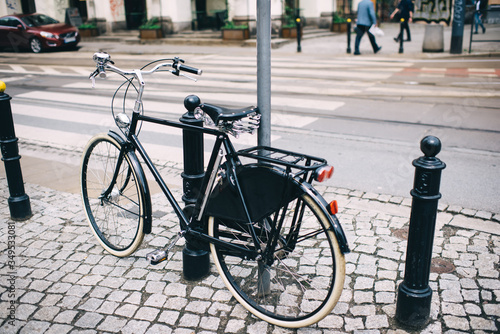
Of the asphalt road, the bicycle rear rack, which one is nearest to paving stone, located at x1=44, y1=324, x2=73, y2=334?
the bicycle rear rack

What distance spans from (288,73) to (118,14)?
16298mm

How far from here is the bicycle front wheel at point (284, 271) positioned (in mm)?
2686

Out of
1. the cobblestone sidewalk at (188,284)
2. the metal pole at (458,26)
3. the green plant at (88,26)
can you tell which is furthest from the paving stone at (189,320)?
the green plant at (88,26)

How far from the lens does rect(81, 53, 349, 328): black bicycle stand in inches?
106

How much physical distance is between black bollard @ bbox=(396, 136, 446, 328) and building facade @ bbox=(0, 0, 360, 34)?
19.7 m

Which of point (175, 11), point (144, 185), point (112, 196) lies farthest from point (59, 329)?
point (175, 11)

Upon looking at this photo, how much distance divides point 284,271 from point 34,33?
65.4 feet

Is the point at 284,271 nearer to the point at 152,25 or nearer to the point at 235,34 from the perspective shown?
the point at 235,34

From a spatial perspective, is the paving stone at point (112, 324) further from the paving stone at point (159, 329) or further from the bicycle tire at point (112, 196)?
the bicycle tire at point (112, 196)

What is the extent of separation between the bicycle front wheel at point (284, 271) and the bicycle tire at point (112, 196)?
74 centimetres

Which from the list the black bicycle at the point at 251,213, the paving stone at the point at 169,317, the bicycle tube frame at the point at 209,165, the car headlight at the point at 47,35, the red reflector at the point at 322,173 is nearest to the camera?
the red reflector at the point at 322,173

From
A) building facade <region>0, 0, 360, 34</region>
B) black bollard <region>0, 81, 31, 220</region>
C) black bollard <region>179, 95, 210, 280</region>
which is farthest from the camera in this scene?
building facade <region>0, 0, 360, 34</region>

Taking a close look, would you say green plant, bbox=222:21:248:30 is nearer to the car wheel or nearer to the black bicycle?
the car wheel

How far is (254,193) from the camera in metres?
2.84
